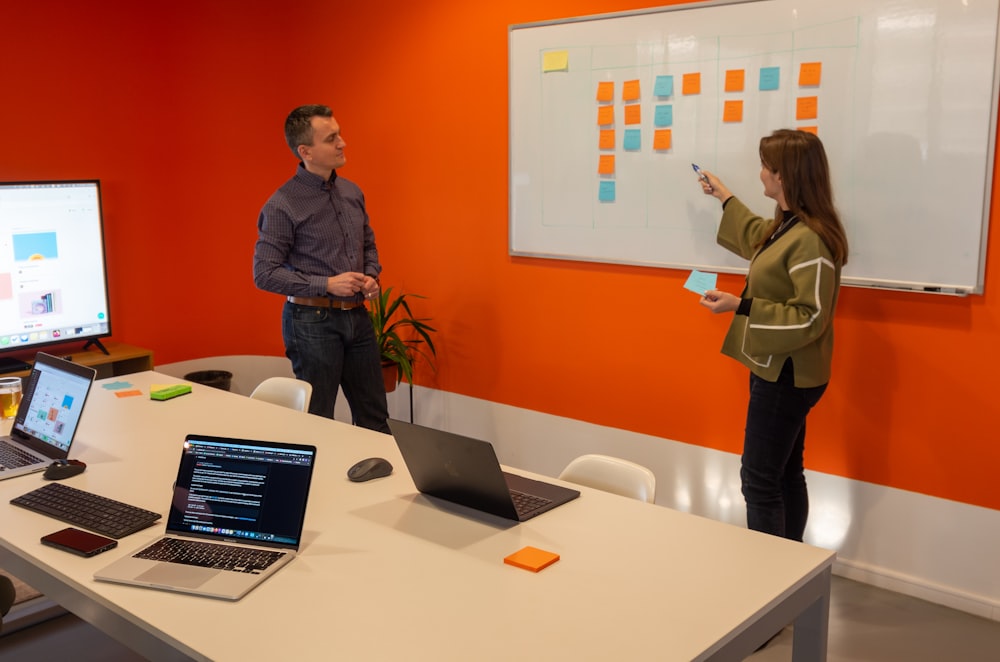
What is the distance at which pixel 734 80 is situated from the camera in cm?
376

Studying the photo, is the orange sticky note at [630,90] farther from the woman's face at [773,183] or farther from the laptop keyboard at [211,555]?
the laptop keyboard at [211,555]

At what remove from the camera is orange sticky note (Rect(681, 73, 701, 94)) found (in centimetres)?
387

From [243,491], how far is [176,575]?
25 cm

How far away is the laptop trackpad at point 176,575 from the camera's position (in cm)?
197

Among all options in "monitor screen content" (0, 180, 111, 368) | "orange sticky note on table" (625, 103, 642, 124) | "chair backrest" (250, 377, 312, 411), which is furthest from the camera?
"monitor screen content" (0, 180, 111, 368)

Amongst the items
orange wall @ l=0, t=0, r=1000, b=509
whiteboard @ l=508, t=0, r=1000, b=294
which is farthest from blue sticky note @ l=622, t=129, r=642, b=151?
orange wall @ l=0, t=0, r=1000, b=509

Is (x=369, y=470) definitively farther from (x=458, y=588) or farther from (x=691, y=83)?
(x=691, y=83)

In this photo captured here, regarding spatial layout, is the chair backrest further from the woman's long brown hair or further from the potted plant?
the woman's long brown hair

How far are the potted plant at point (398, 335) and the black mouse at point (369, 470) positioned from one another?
2261 millimetres

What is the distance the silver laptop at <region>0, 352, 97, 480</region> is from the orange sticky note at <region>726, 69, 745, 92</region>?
2.63 metres

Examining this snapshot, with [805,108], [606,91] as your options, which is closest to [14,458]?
[606,91]

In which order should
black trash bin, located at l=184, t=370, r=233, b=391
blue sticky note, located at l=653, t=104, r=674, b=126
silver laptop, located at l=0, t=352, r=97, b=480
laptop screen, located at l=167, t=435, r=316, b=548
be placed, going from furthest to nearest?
black trash bin, located at l=184, t=370, r=233, b=391 → blue sticky note, located at l=653, t=104, r=674, b=126 → silver laptop, located at l=0, t=352, r=97, b=480 → laptop screen, located at l=167, t=435, r=316, b=548

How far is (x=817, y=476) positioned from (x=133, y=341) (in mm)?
3707

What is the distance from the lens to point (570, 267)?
4.49 metres
